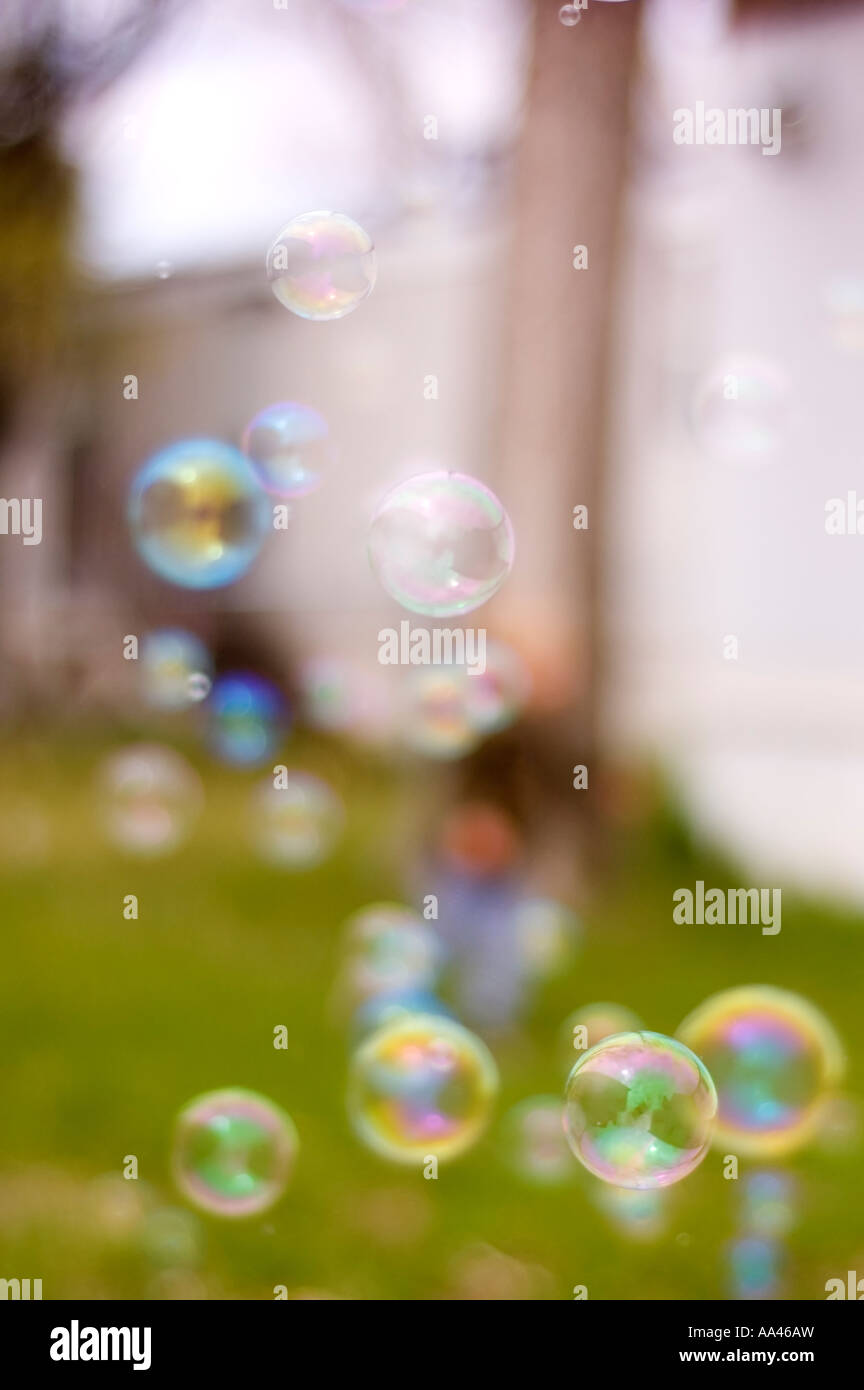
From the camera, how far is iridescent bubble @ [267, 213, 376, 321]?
3055 mm

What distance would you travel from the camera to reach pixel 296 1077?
3340 mm

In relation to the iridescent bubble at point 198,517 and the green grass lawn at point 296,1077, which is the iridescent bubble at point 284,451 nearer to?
the iridescent bubble at point 198,517

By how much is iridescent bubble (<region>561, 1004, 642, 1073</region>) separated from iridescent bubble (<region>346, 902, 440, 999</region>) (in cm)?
38

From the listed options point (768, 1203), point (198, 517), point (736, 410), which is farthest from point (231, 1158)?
point (736, 410)

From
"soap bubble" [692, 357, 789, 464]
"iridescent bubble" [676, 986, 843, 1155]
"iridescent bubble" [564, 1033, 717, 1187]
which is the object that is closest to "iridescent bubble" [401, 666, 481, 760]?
"soap bubble" [692, 357, 789, 464]

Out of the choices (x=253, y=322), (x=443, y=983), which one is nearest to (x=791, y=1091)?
(x=443, y=983)

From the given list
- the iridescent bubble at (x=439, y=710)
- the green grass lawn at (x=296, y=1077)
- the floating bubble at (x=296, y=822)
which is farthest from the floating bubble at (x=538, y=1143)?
the floating bubble at (x=296, y=822)

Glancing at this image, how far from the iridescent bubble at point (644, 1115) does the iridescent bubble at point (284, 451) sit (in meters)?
1.51

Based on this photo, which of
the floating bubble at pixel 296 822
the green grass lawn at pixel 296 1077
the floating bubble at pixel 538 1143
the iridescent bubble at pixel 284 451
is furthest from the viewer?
the floating bubble at pixel 296 822

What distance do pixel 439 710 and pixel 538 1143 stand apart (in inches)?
40.9

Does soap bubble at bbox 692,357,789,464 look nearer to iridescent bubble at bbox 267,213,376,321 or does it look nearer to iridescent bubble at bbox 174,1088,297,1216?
iridescent bubble at bbox 267,213,376,321

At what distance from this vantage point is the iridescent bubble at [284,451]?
321cm

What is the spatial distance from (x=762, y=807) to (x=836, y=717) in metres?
0.44

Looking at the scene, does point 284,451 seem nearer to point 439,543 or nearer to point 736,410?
point 439,543
